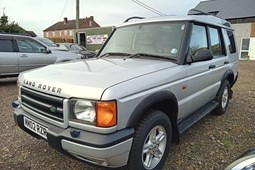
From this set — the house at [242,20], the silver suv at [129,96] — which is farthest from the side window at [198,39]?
the house at [242,20]

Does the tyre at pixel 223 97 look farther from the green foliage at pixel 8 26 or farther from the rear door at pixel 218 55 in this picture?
the green foliage at pixel 8 26

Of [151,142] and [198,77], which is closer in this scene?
[151,142]

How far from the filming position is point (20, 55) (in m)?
8.39

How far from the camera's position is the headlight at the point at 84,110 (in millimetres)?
2209

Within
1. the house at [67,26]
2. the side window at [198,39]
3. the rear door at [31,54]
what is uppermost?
the house at [67,26]

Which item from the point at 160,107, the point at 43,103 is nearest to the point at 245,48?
the point at 160,107

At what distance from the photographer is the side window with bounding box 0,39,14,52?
8039 millimetres

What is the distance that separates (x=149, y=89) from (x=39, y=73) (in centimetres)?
134

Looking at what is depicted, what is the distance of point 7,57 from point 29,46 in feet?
3.09

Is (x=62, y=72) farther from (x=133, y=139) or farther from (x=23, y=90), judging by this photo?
(x=133, y=139)

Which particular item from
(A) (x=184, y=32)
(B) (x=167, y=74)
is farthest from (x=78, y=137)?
(A) (x=184, y=32)

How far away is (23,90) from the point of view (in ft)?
9.61

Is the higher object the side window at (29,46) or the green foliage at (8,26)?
the green foliage at (8,26)

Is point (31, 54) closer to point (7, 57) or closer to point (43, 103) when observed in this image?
point (7, 57)
